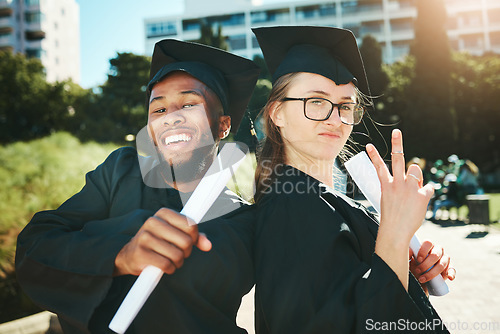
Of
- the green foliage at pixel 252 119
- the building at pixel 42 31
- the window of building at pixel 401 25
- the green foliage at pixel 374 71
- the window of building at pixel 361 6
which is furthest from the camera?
the building at pixel 42 31

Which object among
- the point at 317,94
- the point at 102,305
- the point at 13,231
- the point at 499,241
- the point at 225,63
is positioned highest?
the point at 225,63

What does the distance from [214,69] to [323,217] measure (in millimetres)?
907

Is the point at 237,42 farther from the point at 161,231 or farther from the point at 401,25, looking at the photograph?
the point at 161,231

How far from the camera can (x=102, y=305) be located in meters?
1.31

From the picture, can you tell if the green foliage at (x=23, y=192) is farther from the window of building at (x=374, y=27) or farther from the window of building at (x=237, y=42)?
the window of building at (x=374, y=27)

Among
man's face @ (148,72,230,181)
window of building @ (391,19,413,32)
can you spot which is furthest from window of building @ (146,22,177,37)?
man's face @ (148,72,230,181)

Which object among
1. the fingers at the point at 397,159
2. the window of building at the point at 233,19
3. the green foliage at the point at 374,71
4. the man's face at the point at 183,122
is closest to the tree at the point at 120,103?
the green foliage at the point at 374,71

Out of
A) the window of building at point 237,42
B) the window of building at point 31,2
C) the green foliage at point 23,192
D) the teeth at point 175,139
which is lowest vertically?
the green foliage at point 23,192

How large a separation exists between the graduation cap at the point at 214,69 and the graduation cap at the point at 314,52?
14 centimetres

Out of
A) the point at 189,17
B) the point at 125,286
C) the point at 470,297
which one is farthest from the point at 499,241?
the point at 189,17

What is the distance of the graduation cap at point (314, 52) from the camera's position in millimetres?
1714

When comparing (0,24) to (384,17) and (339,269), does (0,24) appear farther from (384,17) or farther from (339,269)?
(339,269)

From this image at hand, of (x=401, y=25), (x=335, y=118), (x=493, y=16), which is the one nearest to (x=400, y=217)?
(x=335, y=118)

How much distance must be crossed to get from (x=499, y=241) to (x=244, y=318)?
6363mm
